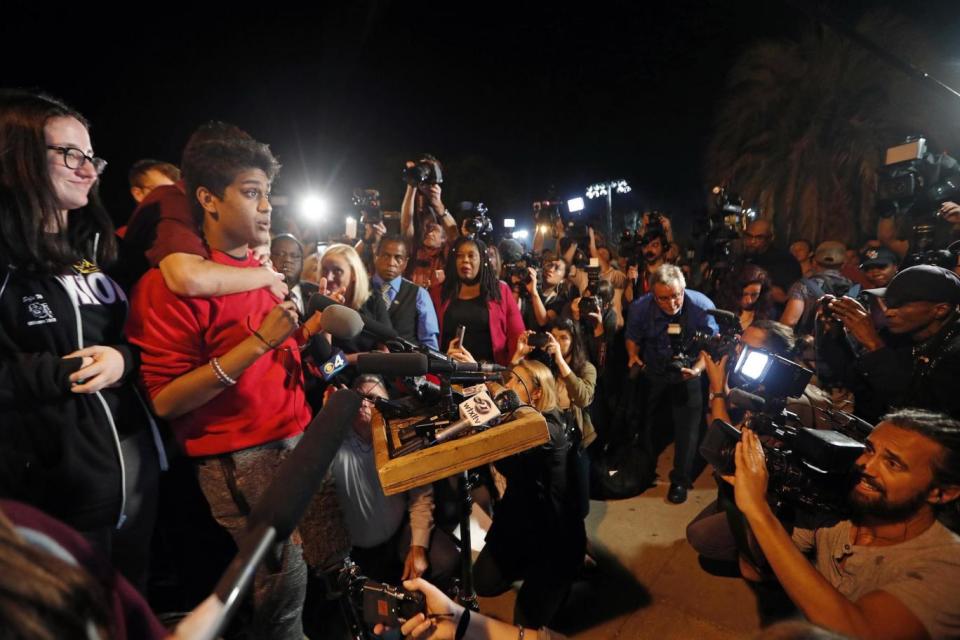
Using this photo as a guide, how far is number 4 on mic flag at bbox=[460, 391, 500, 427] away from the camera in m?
1.34

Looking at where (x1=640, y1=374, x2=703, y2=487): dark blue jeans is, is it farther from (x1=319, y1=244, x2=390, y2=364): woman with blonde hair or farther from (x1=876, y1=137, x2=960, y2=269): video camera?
(x1=319, y1=244, x2=390, y2=364): woman with blonde hair

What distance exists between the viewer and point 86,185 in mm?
1464

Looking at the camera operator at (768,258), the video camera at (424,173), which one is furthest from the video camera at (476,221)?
the camera operator at (768,258)

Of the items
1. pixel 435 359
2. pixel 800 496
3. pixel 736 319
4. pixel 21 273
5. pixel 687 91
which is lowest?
pixel 800 496

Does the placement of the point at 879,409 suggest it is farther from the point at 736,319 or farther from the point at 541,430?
the point at 541,430

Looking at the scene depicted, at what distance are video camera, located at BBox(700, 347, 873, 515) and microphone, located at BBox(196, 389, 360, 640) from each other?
5.34ft

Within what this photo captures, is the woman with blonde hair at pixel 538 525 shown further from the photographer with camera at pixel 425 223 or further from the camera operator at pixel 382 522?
the photographer with camera at pixel 425 223

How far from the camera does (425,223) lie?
4.67 m

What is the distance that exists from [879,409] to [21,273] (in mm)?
4064

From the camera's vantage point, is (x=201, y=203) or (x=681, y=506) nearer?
(x=201, y=203)

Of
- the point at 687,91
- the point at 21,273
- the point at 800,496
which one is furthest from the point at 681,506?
the point at 687,91

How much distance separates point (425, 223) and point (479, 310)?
146 cm

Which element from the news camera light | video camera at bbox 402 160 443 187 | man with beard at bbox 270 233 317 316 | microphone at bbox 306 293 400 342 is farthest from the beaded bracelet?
video camera at bbox 402 160 443 187

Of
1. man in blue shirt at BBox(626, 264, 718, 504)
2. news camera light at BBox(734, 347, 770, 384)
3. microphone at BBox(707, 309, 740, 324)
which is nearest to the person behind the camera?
news camera light at BBox(734, 347, 770, 384)
